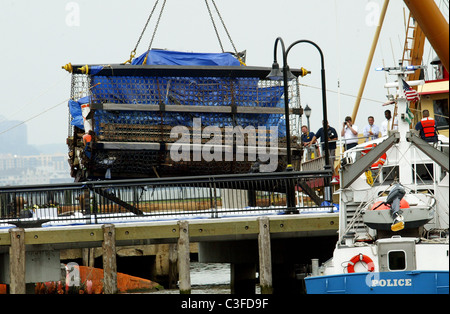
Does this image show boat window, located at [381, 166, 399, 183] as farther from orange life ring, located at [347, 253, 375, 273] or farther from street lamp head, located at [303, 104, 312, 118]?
street lamp head, located at [303, 104, 312, 118]

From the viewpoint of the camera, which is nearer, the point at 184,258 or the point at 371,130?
the point at 184,258

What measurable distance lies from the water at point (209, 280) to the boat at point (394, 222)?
11.6 meters

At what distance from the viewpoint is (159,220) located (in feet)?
70.3

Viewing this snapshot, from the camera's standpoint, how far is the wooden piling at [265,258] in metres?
19.9

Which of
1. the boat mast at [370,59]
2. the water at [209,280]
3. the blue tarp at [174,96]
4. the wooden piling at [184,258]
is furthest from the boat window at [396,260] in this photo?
the boat mast at [370,59]

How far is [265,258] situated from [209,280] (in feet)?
67.6

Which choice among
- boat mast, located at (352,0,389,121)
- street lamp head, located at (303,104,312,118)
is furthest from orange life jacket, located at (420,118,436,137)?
boat mast, located at (352,0,389,121)

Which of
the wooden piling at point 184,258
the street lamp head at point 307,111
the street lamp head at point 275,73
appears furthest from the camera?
the street lamp head at point 307,111

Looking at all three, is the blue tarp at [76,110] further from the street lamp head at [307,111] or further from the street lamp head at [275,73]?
the street lamp head at [307,111]

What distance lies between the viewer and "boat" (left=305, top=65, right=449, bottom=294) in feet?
54.5

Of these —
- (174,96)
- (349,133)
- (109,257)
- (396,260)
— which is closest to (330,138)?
(349,133)

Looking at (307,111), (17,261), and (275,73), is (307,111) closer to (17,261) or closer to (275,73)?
(275,73)

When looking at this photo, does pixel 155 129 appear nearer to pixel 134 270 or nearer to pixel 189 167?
pixel 189 167
